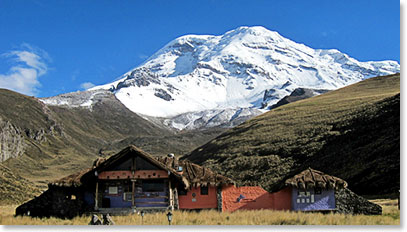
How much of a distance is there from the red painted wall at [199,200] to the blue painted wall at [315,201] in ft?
13.1

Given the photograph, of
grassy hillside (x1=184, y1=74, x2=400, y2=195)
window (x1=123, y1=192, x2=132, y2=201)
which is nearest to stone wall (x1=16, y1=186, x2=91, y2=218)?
window (x1=123, y1=192, x2=132, y2=201)

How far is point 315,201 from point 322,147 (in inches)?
992

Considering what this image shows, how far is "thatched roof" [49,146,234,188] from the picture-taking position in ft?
69.9

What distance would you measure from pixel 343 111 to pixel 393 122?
63.1 feet

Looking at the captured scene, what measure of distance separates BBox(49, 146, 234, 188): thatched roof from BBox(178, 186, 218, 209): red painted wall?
491mm

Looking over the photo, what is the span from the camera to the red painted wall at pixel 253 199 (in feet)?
74.5

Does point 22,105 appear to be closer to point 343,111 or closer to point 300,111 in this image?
point 300,111

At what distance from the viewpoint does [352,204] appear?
2178 centimetres

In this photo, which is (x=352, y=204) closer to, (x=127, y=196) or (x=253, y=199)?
(x=253, y=199)

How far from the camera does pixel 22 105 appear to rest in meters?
132

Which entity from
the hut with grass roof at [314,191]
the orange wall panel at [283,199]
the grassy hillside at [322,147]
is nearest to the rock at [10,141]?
the grassy hillside at [322,147]

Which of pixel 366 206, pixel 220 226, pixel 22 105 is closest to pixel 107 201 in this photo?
pixel 220 226

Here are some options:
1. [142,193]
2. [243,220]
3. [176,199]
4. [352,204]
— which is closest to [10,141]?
[176,199]

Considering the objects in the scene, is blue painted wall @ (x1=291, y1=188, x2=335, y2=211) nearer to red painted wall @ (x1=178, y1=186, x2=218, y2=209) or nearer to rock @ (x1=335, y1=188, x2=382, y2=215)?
rock @ (x1=335, y1=188, x2=382, y2=215)
